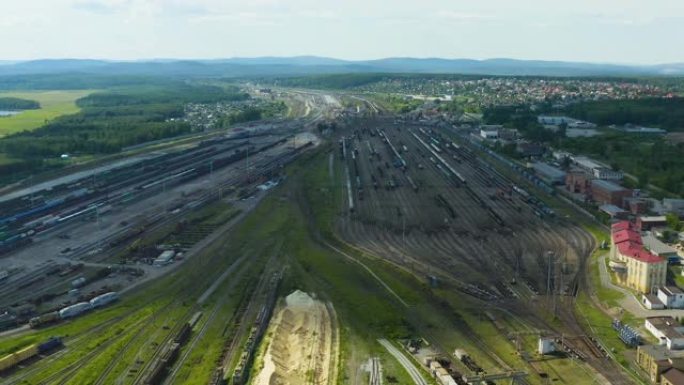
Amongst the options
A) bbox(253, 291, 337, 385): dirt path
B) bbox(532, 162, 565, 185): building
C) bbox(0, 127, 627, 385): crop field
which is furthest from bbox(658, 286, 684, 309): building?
bbox(532, 162, 565, 185): building

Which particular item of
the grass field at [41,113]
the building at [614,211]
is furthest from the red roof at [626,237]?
the grass field at [41,113]

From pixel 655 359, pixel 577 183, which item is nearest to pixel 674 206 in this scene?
pixel 577 183

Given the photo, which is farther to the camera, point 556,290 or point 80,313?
point 556,290

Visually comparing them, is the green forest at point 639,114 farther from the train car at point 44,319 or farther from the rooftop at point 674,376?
the train car at point 44,319

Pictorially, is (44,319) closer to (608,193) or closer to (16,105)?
(608,193)

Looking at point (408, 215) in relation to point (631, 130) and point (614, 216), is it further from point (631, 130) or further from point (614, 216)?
point (631, 130)

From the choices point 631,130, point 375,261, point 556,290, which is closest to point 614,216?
point 556,290
